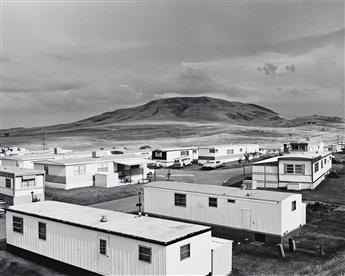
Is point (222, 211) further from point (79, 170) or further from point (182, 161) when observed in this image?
point (182, 161)

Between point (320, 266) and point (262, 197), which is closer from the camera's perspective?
point (320, 266)

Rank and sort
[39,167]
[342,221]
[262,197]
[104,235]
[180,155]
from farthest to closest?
[180,155]
[39,167]
[342,221]
[262,197]
[104,235]

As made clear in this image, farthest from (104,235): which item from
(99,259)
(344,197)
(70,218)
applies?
(344,197)

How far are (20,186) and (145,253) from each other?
2237cm

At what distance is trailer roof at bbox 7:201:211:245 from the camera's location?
18.2m

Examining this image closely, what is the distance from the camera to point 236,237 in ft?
87.5

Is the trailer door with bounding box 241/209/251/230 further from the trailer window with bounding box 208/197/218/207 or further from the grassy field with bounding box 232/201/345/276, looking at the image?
the trailer window with bounding box 208/197/218/207

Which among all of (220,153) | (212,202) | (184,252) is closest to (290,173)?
(212,202)

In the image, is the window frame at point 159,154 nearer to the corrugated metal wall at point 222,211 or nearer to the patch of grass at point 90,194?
the patch of grass at point 90,194

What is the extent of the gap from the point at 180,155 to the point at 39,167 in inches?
1064

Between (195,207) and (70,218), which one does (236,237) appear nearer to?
(195,207)

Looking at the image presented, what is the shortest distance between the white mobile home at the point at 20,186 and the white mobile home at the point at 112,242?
1256cm

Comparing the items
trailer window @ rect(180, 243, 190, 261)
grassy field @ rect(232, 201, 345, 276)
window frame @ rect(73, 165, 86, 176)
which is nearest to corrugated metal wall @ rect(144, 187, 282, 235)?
grassy field @ rect(232, 201, 345, 276)

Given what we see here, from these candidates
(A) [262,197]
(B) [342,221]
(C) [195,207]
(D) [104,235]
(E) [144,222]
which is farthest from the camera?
(B) [342,221]
